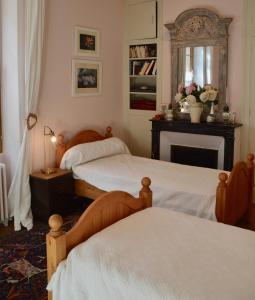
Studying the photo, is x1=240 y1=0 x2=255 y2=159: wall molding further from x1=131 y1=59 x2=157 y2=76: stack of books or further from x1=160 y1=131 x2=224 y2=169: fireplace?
x1=131 y1=59 x2=157 y2=76: stack of books

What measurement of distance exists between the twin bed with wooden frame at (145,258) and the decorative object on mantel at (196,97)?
89.8 inches

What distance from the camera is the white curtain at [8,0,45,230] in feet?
13.0

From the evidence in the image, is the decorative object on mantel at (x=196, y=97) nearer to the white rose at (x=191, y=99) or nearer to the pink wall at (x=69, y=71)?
the white rose at (x=191, y=99)

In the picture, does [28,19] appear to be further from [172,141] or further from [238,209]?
[238,209]

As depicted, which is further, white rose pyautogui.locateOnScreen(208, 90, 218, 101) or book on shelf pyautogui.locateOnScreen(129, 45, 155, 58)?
book on shelf pyautogui.locateOnScreen(129, 45, 155, 58)

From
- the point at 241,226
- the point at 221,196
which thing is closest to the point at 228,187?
the point at 221,196

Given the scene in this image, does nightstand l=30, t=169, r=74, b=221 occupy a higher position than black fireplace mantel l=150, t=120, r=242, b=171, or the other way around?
black fireplace mantel l=150, t=120, r=242, b=171

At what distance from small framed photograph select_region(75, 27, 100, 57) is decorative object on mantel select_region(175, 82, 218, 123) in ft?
4.00

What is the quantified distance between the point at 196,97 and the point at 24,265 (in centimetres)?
280

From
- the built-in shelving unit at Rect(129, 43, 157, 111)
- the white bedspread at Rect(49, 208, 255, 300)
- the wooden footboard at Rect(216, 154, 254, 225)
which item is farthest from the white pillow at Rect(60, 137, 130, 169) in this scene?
the white bedspread at Rect(49, 208, 255, 300)

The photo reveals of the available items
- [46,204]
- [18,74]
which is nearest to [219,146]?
[46,204]

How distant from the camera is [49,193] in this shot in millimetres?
4004

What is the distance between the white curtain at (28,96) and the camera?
396 cm

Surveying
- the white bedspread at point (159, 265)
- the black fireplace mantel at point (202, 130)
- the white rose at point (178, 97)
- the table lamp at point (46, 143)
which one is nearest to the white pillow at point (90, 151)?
the table lamp at point (46, 143)
